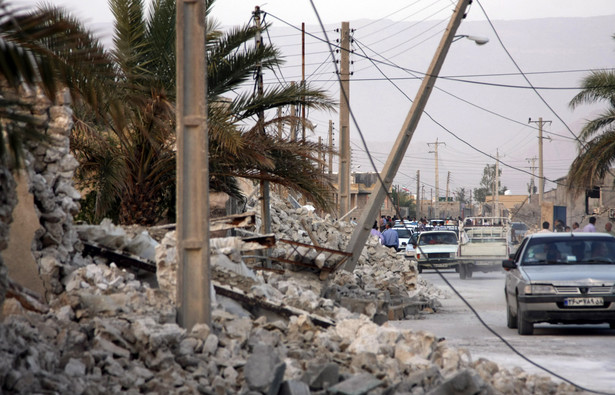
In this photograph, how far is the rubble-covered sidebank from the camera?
669 cm

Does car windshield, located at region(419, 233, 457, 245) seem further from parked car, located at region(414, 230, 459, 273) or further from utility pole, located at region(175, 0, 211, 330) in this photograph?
utility pole, located at region(175, 0, 211, 330)

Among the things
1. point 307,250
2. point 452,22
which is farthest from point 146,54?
point 452,22

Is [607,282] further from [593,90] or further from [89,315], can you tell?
[593,90]

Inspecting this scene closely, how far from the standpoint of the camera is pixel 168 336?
7.61 meters

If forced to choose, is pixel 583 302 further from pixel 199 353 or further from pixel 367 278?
pixel 367 278

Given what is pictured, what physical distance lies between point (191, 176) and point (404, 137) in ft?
38.0

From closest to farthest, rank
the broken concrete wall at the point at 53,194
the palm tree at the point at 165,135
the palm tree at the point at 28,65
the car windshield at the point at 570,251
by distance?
the palm tree at the point at 28,65
the broken concrete wall at the point at 53,194
the car windshield at the point at 570,251
the palm tree at the point at 165,135

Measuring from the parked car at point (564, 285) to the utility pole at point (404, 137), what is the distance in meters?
5.21

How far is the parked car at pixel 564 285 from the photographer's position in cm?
1293

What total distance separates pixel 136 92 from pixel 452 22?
7.68 m

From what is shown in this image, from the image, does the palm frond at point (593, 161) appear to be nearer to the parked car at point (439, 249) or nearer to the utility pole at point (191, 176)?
the parked car at point (439, 249)

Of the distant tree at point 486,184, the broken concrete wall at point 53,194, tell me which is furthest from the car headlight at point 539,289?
the distant tree at point 486,184

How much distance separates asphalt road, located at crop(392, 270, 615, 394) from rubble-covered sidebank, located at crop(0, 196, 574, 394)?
1.40m

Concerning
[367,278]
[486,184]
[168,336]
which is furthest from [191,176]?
[486,184]
